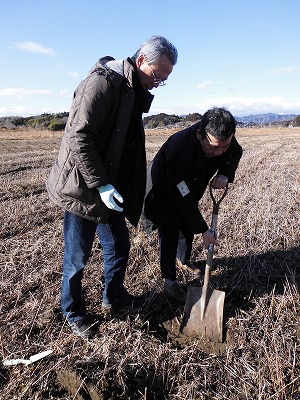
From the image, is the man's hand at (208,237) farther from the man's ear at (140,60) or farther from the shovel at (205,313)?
the man's ear at (140,60)

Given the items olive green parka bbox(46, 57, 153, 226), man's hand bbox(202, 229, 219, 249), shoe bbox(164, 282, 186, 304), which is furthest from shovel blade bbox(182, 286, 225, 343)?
olive green parka bbox(46, 57, 153, 226)

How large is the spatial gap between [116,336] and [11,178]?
6.69 m

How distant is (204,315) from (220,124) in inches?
58.0

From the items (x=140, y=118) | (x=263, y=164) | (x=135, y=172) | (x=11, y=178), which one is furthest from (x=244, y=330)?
(x=263, y=164)

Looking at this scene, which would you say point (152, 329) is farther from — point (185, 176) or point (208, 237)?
point (185, 176)

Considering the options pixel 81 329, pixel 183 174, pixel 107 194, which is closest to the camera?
pixel 107 194

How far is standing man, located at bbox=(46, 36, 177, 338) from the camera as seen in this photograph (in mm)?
2215

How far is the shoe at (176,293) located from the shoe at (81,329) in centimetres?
88

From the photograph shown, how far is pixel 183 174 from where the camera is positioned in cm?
287

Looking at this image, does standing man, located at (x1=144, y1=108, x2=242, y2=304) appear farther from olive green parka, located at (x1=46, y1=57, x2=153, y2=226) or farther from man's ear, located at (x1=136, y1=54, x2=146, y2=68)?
man's ear, located at (x1=136, y1=54, x2=146, y2=68)

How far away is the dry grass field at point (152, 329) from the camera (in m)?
2.25

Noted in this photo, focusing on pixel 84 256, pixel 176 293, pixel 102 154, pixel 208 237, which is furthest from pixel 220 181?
pixel 84 256

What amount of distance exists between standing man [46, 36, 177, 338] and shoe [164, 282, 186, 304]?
0.85m

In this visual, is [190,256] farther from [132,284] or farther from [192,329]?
[192,329]
